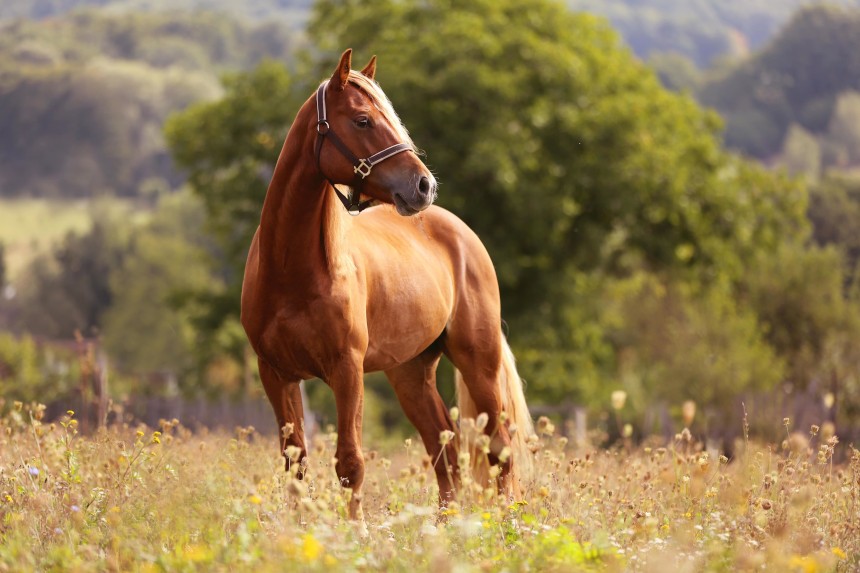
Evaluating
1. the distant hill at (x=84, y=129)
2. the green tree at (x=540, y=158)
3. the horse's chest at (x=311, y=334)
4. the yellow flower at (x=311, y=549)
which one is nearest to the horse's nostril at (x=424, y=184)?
the horse's chest at (x=311, y=334)

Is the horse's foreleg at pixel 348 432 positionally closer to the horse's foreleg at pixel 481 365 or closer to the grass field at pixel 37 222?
the horse's foreleg at pixel 481 365

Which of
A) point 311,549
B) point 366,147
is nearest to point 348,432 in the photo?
point 366,147

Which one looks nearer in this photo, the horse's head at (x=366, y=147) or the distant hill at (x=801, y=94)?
the horse's head at (x=366, y=147)

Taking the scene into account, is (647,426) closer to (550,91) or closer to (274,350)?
(550,91)

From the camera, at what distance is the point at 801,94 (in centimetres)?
14000

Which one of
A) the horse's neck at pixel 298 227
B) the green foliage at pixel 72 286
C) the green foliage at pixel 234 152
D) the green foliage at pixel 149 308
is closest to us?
the horse's neck at pixel 298 227

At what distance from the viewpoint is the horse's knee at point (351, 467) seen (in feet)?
21.9

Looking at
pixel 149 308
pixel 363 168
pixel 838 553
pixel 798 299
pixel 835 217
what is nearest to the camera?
pixel 838 553

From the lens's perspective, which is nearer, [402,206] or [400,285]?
Result: [402,206]

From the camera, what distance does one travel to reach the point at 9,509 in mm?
6184

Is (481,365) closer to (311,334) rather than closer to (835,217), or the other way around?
(311,334)

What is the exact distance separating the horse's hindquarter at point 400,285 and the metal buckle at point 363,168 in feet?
2.40

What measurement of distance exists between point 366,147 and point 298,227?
61 centimetres

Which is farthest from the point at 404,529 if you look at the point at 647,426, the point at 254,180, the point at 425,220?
the point at 254,180
